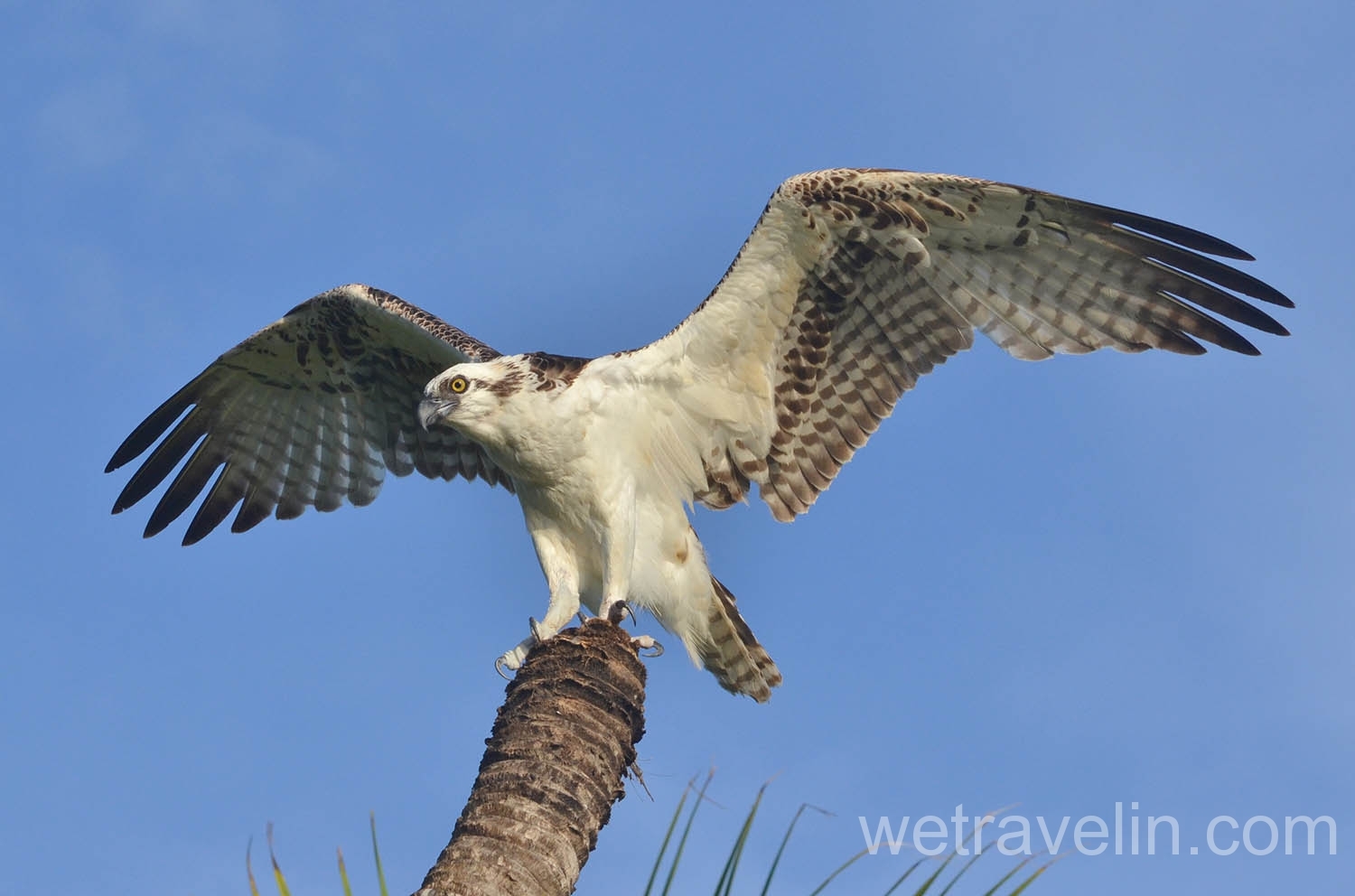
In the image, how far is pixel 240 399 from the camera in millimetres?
11125

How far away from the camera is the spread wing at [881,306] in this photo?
856 cm

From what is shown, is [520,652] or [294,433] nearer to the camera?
[520,652]

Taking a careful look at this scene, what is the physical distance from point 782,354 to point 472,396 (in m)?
1.97

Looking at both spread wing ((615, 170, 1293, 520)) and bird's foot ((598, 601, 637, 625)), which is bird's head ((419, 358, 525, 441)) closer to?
spread wing ((615, 170, 1293, 520))

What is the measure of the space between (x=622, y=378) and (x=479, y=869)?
161 inches

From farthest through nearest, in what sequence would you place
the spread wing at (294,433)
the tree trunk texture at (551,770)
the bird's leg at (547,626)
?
the spread wing at (294,433), the bird's leg at (547,626), the tree trunk texture at (551,770)

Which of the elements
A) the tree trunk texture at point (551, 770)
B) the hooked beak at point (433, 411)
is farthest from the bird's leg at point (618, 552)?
the tree trunk texture at point (551, 770)

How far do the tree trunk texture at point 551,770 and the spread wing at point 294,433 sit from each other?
4426 mm

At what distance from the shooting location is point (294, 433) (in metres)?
11.1

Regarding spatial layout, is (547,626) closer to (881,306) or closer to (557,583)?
(557,583)

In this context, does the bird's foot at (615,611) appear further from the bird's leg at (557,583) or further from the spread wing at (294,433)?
the spread wing at (294,433)

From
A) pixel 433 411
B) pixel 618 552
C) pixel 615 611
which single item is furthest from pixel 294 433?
pixel 615 611

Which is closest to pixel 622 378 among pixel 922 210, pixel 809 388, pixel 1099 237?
pixel 809 388

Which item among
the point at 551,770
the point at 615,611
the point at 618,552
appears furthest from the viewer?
the point at 618,552
